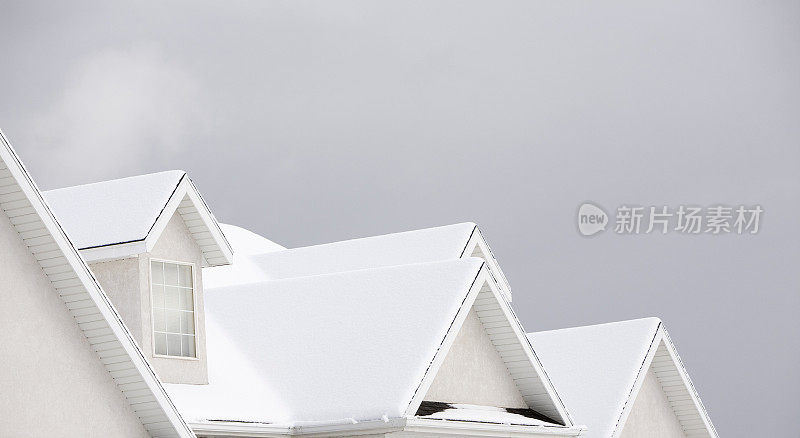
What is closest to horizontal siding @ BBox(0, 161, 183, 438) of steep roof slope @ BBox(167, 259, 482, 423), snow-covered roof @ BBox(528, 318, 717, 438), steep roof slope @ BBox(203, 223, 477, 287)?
steep roof slope @ BBox(167, 259, 482, 423)

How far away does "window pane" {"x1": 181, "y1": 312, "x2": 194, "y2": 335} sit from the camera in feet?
71.1

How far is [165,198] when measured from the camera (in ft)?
69.0

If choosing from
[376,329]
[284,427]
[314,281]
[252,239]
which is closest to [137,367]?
[284,427]

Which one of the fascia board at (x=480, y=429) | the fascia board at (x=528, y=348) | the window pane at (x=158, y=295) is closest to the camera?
the fascia board at (x=480, y=429)

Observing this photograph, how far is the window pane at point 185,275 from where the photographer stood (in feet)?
71.4

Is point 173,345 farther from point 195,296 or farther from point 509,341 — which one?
point 509,341

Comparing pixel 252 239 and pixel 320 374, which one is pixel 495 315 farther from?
pixel 252 239

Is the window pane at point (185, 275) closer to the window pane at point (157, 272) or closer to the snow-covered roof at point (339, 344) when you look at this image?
the window pane at point (157, 272)

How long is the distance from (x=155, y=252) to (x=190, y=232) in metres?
0.91

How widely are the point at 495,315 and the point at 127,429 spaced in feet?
26.8

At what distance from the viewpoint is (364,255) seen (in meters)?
29.1

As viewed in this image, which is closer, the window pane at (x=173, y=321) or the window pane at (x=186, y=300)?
the window pane at (x=173, y=321)

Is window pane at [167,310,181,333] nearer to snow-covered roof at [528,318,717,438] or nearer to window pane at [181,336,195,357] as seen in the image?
window pane at [181,336,195,357]

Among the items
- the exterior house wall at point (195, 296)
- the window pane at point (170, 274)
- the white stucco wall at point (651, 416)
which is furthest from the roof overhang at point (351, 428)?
the white stucco wall at point (651, 416)
